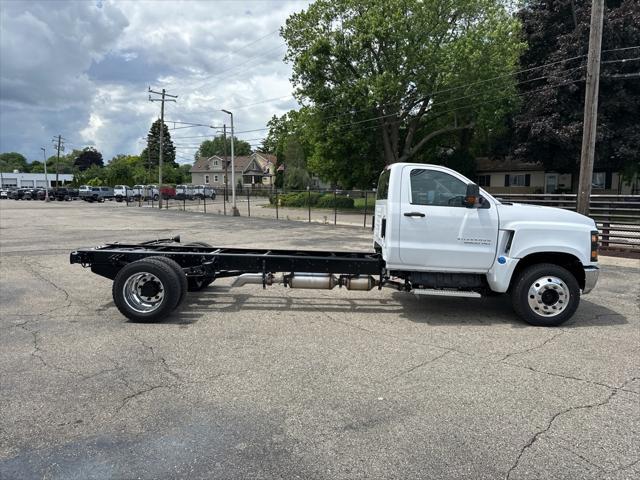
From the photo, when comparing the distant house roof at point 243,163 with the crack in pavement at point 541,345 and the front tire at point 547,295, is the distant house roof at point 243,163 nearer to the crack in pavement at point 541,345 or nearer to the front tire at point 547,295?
the front tire at point 547,295

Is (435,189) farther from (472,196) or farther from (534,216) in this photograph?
(534,216)

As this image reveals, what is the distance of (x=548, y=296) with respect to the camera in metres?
6.23

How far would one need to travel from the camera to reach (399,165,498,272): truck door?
20.4 ft

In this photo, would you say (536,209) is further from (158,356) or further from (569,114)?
(569,114)

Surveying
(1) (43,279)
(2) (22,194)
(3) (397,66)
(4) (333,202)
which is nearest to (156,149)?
(2) (22,194)

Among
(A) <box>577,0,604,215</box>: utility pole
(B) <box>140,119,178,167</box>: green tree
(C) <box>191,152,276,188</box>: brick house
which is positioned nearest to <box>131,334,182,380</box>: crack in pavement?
(A) <box>577,0,604,215</box>: utility pole

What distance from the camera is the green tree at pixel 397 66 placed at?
28458mm

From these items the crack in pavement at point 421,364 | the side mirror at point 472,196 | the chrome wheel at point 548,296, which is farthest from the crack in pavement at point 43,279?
the chrome wheel at point 548,296

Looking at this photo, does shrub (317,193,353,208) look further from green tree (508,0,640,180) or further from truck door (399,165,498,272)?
truck door (399,165,498,272)

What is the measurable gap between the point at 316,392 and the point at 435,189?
334cm

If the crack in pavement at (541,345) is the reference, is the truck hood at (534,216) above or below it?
above

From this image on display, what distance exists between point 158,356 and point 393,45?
29.1m

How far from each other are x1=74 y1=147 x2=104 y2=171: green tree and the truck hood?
157506mm

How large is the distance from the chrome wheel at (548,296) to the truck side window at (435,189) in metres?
1.51
